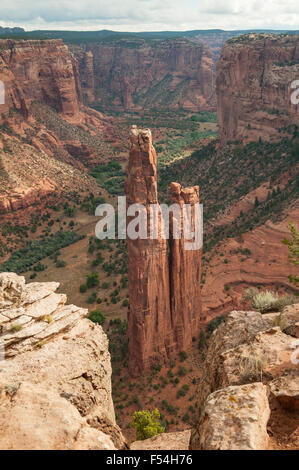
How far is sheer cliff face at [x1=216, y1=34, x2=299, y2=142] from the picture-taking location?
185 ft

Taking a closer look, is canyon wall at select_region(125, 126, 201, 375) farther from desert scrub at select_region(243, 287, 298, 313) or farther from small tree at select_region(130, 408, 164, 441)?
desert scrub at select_region(243, 287, 298, 313)

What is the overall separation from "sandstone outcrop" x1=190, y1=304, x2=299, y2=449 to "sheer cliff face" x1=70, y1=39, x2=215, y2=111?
488 feet

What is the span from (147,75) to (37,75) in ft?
345

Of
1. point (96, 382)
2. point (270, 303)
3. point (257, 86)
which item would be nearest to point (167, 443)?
point (96, 382)

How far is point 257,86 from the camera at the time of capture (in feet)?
200

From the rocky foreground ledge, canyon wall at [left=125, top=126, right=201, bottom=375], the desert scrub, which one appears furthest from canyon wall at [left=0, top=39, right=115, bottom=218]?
the desert scrub

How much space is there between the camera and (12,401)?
9.62 m

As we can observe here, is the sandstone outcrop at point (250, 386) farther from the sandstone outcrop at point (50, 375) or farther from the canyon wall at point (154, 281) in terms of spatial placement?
the canyon wall at point (154, 281)

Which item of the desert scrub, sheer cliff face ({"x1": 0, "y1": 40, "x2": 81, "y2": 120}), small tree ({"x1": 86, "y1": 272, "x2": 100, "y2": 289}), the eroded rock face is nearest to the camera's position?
the eroded rock face

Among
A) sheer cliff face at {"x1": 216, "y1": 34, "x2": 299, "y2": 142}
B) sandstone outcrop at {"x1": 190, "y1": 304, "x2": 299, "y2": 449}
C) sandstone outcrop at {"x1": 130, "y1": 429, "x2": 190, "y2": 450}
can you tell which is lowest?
sandstone outcrop at {"x1": 130, "y1": 429, "x2": 190, "y2": 450}

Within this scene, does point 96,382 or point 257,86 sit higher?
point 257,86

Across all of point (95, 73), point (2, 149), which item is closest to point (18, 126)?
point (2, 149)

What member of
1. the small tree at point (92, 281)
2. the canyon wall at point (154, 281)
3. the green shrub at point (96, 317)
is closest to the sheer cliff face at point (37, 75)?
the small tree at point (92, 281)

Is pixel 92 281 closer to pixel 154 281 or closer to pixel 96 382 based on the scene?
pixel 154 281
